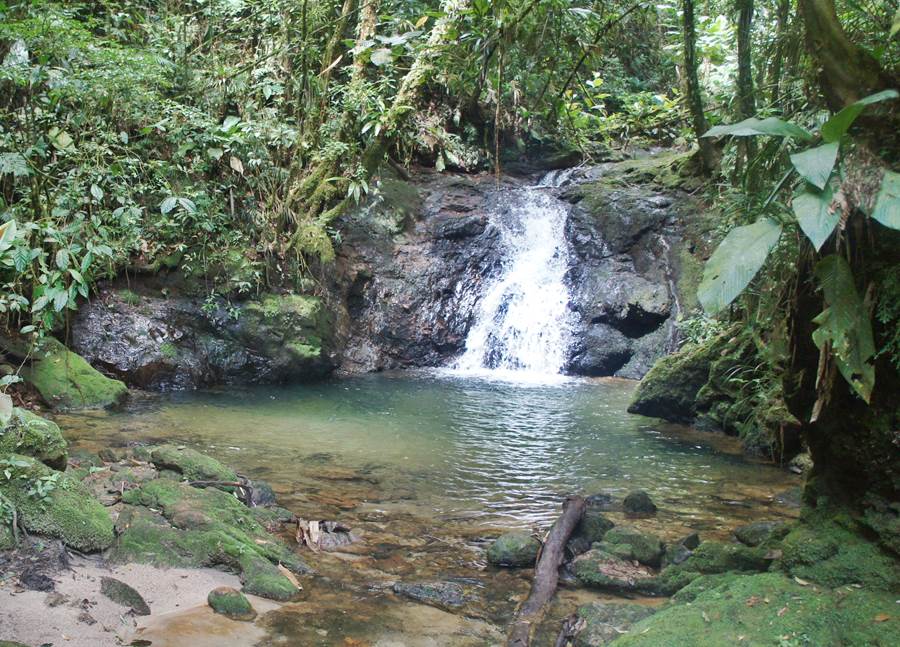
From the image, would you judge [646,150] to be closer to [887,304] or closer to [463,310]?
[463,310]

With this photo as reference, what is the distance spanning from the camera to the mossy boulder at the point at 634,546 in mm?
4102

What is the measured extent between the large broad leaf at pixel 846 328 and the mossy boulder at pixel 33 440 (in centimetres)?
330

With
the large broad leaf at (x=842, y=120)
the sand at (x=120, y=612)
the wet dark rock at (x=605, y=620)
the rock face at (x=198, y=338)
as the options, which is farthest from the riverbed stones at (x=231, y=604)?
the rock face at (x=198, y=338)

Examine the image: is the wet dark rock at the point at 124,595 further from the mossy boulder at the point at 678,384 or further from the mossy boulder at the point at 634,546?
the mossy boulder at the point at 678,384

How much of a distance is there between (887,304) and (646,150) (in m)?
14.1

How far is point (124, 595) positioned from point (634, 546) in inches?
104

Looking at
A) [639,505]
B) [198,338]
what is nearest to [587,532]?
[639,505]

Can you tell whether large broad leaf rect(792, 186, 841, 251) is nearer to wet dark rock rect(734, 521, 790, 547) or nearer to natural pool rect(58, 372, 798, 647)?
natural pool rect(58, 372, 798, 647)

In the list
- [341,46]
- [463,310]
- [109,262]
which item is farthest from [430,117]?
[109,262]

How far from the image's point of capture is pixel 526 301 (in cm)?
1254

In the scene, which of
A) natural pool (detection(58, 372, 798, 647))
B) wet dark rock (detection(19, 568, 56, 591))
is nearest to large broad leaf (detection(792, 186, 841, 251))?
natural pool (detection(58, 372, 798, 647))

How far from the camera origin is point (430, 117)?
542 inches

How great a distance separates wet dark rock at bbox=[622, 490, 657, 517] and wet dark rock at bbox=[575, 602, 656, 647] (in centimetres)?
187

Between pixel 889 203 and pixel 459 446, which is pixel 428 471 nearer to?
pixel 459 446
